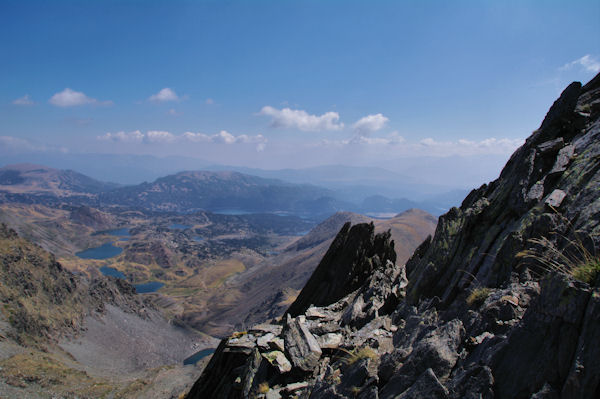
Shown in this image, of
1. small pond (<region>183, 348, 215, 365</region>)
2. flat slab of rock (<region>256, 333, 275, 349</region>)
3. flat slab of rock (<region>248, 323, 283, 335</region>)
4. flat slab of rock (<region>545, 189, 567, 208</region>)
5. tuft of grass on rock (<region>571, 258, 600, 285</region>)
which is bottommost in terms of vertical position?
small pond (<region>183, 348, 215, 365</region>)

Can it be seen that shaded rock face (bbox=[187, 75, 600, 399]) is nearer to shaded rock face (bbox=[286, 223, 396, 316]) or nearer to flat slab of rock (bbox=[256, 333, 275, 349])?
flat slab of rock (bbox=[256, 333, 275, 349])

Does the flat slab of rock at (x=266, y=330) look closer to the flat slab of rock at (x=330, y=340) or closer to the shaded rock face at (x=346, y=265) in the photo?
the flat slab of rock at (x=330, y=340)

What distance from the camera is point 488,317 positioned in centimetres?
958

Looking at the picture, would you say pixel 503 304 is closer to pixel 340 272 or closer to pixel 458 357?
pixel 458 357

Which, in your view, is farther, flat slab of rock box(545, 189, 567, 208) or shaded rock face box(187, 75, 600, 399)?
flat slab of rock box(545, 189, 567, 208)

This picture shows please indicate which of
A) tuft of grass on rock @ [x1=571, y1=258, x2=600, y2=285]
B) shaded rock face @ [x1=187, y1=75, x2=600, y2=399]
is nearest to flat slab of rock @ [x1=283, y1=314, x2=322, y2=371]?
shaded rock face @ [x1=187, y1=75, x2=600, y2=399]

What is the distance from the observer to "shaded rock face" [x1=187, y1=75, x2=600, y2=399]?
6691 millimetres

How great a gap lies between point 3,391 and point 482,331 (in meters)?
76.5

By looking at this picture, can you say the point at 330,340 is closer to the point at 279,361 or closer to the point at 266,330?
the point at 279,361

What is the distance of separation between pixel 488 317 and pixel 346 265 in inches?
973

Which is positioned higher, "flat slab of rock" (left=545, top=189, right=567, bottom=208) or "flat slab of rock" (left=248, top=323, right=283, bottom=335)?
"flat slab of rock" (left=545, top=189, right=567, bottom=208)

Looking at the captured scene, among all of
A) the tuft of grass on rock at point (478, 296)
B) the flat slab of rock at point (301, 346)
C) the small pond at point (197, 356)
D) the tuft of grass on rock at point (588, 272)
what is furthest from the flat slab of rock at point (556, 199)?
the small pond at point (197, 356)

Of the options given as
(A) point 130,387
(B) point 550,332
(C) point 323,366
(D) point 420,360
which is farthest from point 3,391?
(B) point 550,332

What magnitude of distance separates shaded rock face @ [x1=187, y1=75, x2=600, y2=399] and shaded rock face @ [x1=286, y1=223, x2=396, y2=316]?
8505 mm
